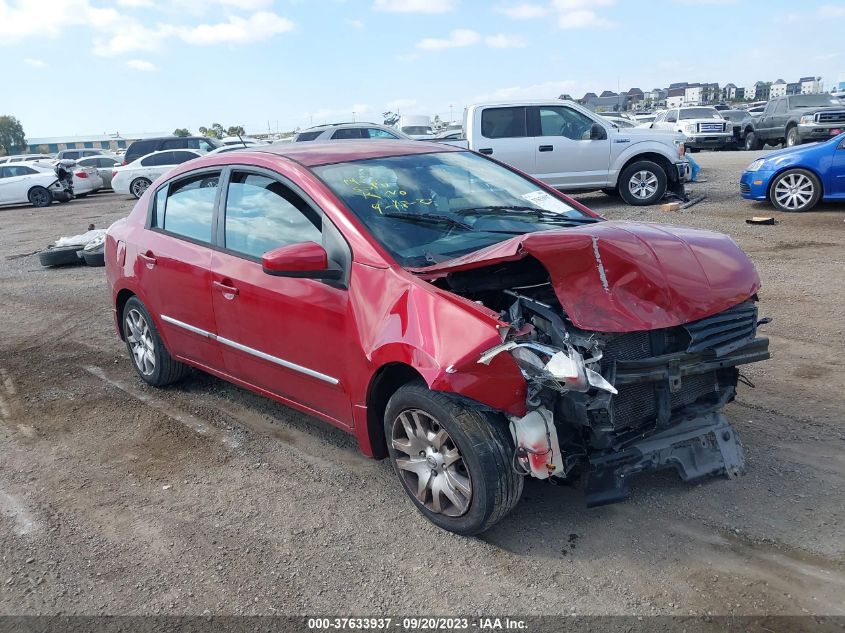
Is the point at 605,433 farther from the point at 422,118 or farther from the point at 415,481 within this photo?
the point at 422,118

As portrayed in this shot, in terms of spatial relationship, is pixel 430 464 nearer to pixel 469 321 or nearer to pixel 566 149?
pixel 469 321

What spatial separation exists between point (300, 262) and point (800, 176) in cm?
1059

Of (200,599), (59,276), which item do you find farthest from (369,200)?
(59,276)

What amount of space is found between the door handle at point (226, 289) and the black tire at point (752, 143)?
27.9 meters

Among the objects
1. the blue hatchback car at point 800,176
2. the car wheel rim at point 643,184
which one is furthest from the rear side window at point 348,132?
the blue hatchback car at point 800,176

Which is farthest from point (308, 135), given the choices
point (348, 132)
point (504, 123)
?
point (504, 123)

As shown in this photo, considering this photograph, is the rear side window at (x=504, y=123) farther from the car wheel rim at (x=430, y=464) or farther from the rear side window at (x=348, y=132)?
the car wheel rim at (x=430, y=464)

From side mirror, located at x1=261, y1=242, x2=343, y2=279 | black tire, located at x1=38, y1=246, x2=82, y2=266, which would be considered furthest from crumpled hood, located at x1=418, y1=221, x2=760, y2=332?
black tire, located at x1=38, y1=246, x2=82, y2=266

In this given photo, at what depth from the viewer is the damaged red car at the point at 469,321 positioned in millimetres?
3156

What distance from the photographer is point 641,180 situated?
13.5 meters

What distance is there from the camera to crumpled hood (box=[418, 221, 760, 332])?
3197 mm

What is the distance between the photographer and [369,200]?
397 cm

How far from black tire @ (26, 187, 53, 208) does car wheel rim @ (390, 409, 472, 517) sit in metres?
24.2

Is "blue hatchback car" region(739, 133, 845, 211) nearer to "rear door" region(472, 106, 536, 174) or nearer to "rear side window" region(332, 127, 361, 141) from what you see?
"rear door" region(472, 106, 536, 174)
